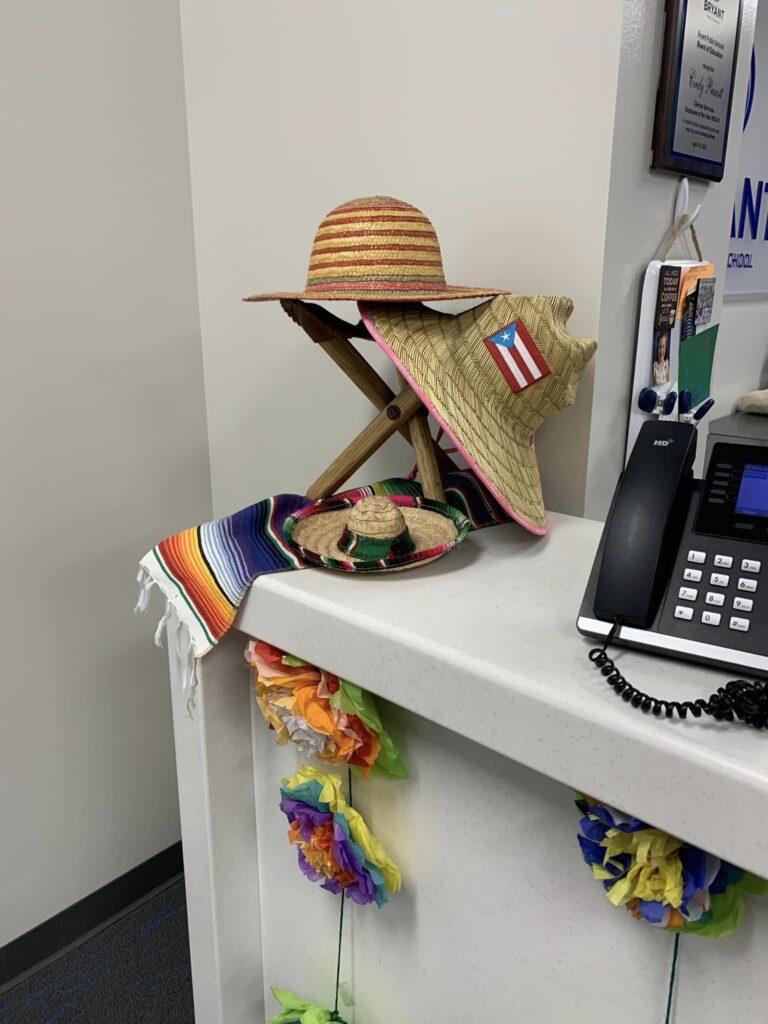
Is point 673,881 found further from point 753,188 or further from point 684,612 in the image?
point 753,188

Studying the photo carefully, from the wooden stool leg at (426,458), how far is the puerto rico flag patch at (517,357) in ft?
0.39

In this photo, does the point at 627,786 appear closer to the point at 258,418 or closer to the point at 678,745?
the point at 678,745

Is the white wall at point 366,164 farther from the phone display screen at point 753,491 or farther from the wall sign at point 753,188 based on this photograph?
the wall sign at point 753,188

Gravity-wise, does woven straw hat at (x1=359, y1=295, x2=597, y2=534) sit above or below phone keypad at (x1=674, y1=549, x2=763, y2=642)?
above

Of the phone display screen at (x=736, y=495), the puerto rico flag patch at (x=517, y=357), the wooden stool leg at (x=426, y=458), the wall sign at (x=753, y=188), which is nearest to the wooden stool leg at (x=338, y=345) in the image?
the wooden stool leg at (x=426, y=458)

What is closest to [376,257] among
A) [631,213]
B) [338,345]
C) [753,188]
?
[338,345]

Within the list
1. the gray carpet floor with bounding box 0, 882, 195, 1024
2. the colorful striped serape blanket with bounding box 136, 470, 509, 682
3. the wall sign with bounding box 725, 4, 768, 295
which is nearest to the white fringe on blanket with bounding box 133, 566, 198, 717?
the colorful striped serape blanket with bounding box 136, 470, 509, 682

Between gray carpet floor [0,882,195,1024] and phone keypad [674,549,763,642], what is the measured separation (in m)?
1.18

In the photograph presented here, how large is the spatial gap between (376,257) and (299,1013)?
92 cm

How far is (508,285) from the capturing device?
1017 mm

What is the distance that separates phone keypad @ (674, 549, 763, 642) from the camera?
61 cm

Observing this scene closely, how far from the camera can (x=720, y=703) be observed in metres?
0.54

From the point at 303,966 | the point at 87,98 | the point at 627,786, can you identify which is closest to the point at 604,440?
the point at 627,786

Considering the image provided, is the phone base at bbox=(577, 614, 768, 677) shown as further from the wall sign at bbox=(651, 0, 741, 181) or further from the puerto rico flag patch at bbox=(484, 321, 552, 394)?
the wall sign at bbox=(651, 0, 741, 181)
